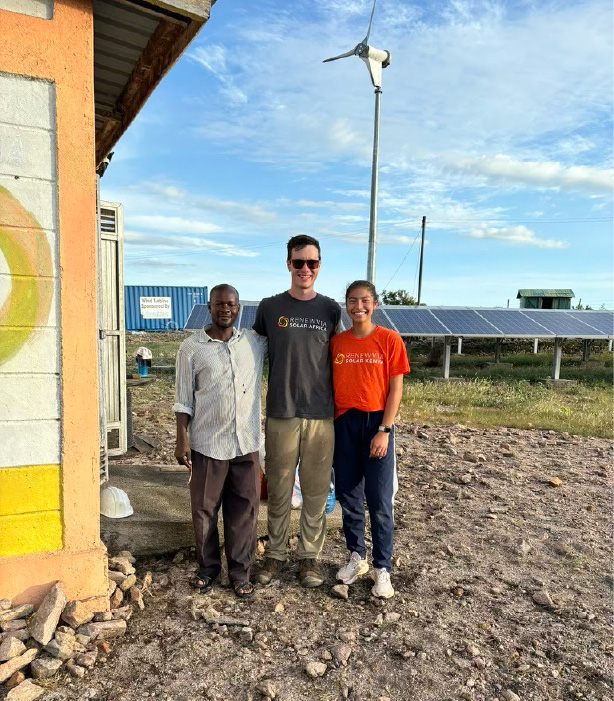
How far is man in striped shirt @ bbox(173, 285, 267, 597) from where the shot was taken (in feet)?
10.9

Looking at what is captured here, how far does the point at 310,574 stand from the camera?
3609 mm

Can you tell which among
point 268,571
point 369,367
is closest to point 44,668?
point 268,571

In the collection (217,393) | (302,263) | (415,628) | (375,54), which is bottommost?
(415,628)

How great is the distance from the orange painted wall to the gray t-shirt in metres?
1.03

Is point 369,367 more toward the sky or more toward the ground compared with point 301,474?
more toward the sky

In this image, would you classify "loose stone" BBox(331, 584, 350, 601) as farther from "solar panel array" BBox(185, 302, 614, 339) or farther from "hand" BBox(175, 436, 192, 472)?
"solar panel array" BBox(185, 302, 614, 339)

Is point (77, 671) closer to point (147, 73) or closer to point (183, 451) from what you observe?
point (183, 451)

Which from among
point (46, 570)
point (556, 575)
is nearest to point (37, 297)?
point (46, 570)

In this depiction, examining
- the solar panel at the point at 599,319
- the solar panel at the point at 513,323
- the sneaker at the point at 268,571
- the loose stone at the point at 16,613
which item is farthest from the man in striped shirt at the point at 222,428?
the solar panel at the point at 599,319

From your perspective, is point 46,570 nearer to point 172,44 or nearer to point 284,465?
point 284,465

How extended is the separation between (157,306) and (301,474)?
92.2ft

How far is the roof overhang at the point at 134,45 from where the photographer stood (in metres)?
3.01

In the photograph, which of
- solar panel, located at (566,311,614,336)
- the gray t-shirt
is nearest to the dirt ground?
the gray t-shirt

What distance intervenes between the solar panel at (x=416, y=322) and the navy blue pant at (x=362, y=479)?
10514 mm
